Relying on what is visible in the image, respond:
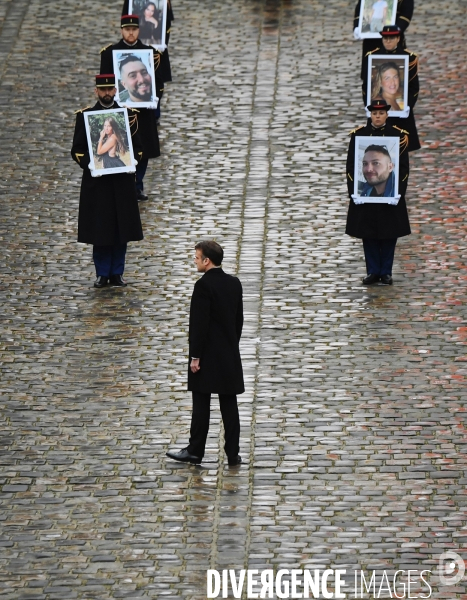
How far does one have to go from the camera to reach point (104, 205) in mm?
14555

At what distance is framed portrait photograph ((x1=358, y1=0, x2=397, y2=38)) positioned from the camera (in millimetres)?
18797

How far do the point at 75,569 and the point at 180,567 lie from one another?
68cm

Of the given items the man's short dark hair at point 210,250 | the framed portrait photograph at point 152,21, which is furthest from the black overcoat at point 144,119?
the man's short dark hair at point 210,250

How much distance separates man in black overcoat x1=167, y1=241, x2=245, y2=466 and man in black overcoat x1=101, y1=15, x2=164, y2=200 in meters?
5.83

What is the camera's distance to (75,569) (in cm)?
978

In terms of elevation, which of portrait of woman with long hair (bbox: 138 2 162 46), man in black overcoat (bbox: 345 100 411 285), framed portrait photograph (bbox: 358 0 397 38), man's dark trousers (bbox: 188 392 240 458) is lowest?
man's dark trousers (bbox: 188 392 240 458)

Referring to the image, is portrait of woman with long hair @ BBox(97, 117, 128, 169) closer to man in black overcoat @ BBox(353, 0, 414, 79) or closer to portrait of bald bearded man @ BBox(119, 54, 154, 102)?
portrait of bald bearded man @ BBox(119, 54, 154, 102)

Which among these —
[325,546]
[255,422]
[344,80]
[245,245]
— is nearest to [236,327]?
[255,422]

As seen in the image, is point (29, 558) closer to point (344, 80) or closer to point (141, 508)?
point (141, 508)

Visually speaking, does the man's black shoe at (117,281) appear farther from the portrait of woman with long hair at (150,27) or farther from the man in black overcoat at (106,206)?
the portrait of woman with long hair at (150,27)

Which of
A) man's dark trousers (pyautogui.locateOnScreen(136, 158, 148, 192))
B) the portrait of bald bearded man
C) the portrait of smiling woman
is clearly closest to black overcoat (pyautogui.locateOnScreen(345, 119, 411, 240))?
the portrait of bald bearded man

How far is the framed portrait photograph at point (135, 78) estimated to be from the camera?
16.5 m

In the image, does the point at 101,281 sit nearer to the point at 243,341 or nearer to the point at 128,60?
the point at 243,341
